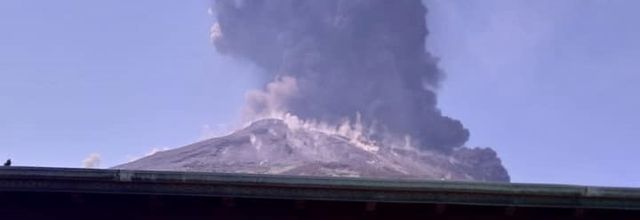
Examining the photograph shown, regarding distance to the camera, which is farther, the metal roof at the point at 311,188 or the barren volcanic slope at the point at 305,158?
the barren volcanic slope at the point at 305,158

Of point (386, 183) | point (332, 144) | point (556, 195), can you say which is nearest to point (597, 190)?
point (556, 195)

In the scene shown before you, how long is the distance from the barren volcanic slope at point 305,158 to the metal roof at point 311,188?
6104 centimetres

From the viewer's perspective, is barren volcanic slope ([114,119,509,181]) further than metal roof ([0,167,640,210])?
Yes

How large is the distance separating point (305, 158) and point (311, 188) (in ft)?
313

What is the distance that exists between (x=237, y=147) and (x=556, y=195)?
9246cm

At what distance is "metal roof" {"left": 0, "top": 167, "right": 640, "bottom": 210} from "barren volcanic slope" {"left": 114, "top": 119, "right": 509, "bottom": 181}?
200 feet

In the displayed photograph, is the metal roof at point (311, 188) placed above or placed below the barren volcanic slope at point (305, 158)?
below

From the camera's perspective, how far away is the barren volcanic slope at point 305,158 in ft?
265

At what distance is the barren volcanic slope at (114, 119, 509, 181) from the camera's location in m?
80.8

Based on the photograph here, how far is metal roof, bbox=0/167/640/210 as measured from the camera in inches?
292

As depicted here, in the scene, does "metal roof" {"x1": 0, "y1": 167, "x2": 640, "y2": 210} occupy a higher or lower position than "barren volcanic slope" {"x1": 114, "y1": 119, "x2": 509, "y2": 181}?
lower

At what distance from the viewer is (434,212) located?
7.93m

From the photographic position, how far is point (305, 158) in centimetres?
10281

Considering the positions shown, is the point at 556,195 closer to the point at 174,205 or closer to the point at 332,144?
the point at 174,205
